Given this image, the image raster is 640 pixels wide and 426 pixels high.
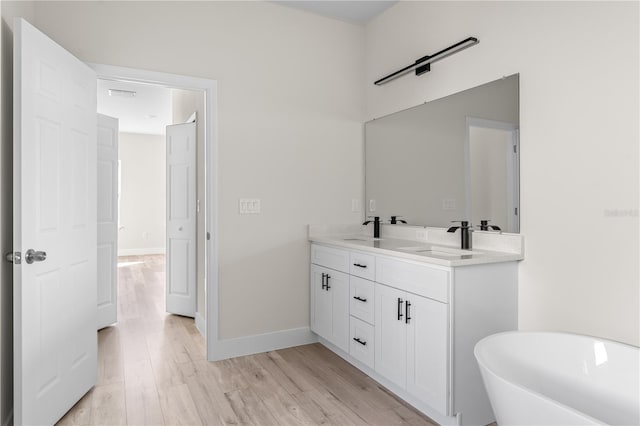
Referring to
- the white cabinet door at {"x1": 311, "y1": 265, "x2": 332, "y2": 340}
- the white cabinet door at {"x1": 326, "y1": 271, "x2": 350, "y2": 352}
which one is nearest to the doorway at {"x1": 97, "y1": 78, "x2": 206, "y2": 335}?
the white cabinet door at {"x1": 311, "y1": 265, "x2": 332, "y2": 340}

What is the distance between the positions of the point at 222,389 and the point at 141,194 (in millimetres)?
7375

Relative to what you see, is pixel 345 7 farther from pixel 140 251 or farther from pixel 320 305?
pixel 140 251

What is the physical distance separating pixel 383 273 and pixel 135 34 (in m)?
2.27

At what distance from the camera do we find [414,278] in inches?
87.4

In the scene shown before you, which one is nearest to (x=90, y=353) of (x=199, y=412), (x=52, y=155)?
(x=199, y=412)

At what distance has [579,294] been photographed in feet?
6.41

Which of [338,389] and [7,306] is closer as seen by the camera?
[7,306]

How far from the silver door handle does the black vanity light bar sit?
8.24ft

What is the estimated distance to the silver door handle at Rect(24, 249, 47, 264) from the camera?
1.89 meters

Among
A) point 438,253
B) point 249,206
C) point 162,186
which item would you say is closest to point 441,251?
point 438,253

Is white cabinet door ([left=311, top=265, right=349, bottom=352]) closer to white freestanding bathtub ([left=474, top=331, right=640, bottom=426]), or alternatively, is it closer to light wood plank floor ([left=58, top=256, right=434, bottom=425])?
light wood plank floor ([left=58, top=256, right=434, bottom=425])

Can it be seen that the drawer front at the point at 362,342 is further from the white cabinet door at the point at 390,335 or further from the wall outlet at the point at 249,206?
the wall outlet at the point at 249,206

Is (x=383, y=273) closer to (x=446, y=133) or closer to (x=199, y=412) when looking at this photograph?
(x=446, y=133)

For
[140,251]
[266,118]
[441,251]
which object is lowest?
[140,251]
